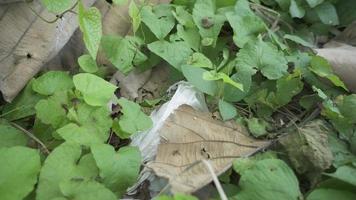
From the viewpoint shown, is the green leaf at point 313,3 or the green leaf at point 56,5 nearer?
the green leaf at point 56,5

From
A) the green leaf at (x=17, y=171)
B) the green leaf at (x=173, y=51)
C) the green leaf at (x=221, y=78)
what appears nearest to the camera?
the green leaf at (x=17, y=171)

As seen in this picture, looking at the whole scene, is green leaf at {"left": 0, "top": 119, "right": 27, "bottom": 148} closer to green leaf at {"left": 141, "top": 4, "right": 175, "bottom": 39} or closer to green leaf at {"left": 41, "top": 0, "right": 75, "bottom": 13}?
green leaf at {"left": 41, "top": 0, "right": 75, "bottom": 13}

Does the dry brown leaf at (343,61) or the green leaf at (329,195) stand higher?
the dry brown leaf at (343,61)

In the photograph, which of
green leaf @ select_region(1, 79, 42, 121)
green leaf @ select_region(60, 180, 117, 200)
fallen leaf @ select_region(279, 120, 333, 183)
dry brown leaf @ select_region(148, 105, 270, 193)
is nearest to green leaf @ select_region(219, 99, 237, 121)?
dry brown leaf @ select_region(148, 105, 270, 193)

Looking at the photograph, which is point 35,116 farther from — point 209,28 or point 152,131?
point 209,28

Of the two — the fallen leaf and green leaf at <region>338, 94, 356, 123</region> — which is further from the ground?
green leaf at <region>338, 94, 356, 123</region>

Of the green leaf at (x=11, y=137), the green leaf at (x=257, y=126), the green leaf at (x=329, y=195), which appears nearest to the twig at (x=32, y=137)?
the green leaf at (x=11, y=137)

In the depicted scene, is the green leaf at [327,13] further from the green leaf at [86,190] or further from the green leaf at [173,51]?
the green leaf at [86,190]
